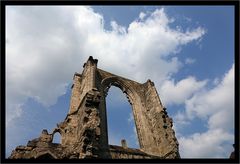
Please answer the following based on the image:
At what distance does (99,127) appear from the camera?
12.7 m

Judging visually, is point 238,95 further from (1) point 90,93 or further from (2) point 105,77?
(2) point 105,77

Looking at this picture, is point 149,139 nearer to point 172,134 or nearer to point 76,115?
point 172,134

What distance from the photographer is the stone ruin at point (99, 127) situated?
12.2 metres

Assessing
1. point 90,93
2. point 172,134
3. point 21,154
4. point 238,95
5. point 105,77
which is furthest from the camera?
point 105,77

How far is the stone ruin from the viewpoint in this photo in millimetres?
12195

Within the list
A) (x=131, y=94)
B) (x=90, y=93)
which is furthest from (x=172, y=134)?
(x=90, y=93)

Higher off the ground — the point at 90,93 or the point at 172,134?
the point at 90,93

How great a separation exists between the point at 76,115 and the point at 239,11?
14553 mm

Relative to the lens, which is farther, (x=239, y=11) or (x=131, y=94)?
(x=131, y=94)

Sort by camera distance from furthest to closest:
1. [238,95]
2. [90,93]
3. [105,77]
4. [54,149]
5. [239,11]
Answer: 1. [105,77]
2. [90,93]
3. [54,149]
4. [239,11]
5. [238,95]

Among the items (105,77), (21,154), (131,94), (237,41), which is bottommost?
(21,154)
